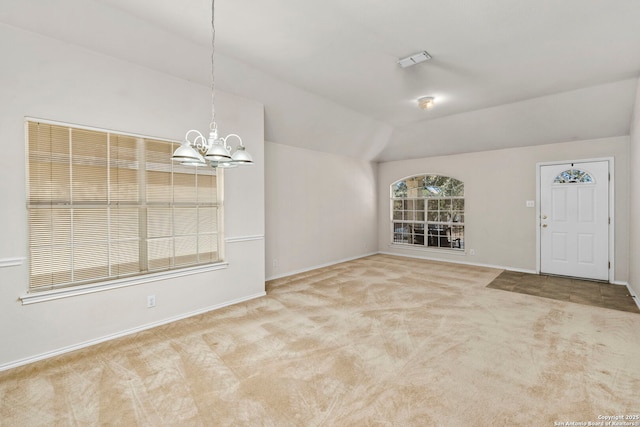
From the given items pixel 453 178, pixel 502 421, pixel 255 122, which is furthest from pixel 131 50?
pixel 453 178

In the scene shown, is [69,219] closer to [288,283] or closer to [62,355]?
[62,355]

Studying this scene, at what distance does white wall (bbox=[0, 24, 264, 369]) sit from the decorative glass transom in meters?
5.40

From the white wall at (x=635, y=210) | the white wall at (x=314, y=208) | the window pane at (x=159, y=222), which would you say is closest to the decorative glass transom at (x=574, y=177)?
the white wall at (x=635, y=210)

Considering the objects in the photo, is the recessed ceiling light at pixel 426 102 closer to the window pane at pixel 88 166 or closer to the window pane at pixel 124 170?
the window pane at pixel 124 170

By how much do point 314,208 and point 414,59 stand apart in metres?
3.30

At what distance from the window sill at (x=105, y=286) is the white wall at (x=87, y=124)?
0.05 metres

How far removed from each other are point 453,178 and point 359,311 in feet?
13.8

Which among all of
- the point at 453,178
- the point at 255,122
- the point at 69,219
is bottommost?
the point at 69,219

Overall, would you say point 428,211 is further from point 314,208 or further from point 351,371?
point 351,371

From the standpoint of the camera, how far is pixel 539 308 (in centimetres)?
365

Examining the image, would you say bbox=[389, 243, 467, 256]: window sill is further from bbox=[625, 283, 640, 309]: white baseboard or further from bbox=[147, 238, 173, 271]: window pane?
bbox=[147, 238, 173, 271]: window pane

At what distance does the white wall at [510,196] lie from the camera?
15.4ft

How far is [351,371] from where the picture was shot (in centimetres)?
230

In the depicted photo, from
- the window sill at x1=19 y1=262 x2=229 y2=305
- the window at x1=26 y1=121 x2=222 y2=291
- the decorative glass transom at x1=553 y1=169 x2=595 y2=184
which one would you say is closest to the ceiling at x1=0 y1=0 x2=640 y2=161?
the decorative glass transom at x1=553 y1=169 x2=595 y2=184
